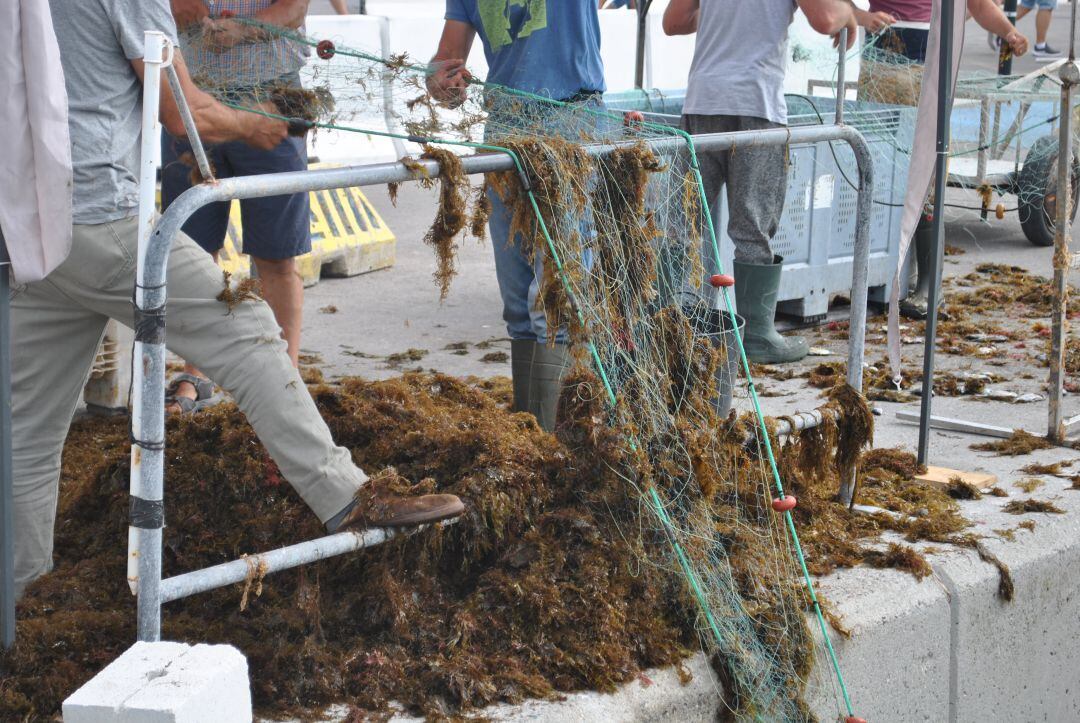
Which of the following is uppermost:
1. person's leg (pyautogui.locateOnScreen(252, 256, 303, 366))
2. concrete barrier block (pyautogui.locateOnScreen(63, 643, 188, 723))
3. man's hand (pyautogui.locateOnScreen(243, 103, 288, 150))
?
man's hand (pyautogui.locateOnScreen(243, 103, 288, 150))

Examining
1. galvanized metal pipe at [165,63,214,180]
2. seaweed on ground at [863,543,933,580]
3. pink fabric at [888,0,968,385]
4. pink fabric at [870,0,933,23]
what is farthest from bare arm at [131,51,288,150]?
pink fabric at [870,0,933,23]

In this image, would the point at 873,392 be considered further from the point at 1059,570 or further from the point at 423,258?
the point at 423,258

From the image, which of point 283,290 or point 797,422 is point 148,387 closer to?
point 797,422

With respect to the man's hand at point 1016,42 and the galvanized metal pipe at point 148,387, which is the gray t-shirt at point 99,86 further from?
the man's hand at point 1016,42

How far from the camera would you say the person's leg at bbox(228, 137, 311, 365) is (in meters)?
4.57

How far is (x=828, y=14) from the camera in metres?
5.37

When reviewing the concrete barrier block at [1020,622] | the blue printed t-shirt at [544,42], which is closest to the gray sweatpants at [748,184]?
the blue printed t-shirt at [544,42]

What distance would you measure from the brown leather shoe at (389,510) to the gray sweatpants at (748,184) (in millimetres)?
3204

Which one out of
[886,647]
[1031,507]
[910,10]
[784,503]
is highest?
[910,10]

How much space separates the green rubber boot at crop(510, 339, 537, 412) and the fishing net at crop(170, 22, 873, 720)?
3.30 ft

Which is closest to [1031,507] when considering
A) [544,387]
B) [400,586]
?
[544,387]

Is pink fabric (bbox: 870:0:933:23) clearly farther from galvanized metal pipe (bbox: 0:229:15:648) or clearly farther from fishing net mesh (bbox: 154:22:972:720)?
galvanized metal pipe (bbox: 0:229:15:648)

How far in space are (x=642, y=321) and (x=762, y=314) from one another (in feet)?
9.58

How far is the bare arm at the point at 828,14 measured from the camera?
537 centimetres
